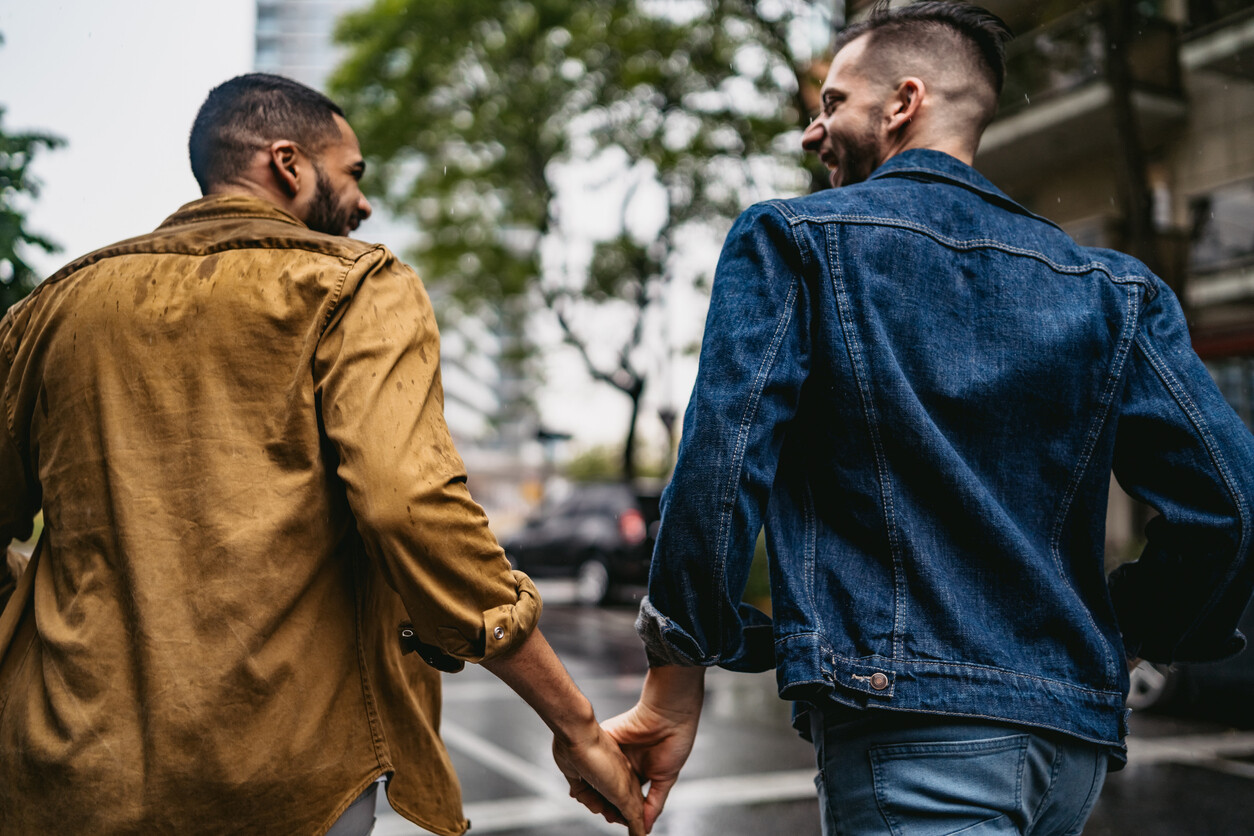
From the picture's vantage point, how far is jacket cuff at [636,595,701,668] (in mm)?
1651

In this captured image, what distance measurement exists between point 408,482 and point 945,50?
116cm

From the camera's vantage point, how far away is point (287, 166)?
1902mm

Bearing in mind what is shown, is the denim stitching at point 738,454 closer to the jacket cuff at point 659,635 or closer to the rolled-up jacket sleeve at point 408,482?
the jacket cuff at point 659,635

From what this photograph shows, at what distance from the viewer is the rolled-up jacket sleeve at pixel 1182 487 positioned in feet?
5.47

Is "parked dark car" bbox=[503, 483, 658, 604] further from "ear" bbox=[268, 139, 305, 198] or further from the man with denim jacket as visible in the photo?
the man with denim jacket

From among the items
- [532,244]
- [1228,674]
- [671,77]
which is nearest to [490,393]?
[532,244]

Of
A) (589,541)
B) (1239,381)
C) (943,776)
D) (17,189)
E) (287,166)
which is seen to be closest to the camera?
(943,776)

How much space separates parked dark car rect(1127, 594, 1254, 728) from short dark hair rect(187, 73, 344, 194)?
5989mm

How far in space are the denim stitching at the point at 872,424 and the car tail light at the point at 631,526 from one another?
44.4 feet

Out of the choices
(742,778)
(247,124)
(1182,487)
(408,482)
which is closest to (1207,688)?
(742,778)

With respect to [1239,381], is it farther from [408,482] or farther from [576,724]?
[408,482]

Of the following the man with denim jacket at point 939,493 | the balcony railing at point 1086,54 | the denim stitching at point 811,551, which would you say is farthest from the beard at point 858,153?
the balcony railing at point 1086,54

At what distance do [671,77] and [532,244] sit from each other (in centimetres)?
648

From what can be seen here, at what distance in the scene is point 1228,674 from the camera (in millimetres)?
6648
